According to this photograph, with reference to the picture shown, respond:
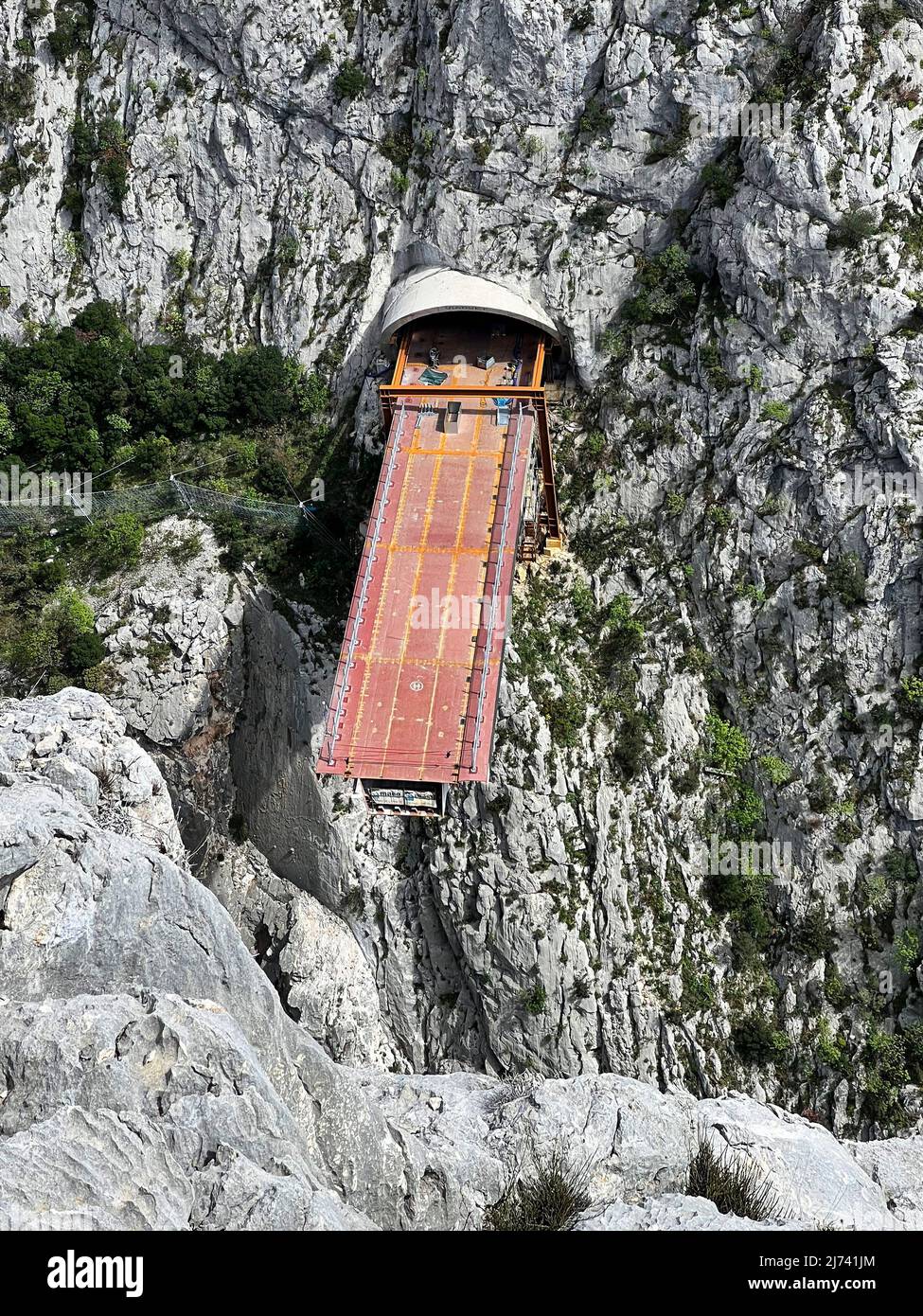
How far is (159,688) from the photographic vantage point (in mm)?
37906

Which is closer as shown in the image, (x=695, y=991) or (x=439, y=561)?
(x=439, y=561)

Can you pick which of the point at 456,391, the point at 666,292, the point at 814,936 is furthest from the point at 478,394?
the point at 814,936

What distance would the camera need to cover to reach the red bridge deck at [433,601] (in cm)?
2953

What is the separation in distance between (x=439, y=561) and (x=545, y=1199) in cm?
1756

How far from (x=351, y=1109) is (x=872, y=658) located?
21.4 m

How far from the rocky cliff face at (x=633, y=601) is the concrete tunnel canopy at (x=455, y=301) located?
1.98 meters

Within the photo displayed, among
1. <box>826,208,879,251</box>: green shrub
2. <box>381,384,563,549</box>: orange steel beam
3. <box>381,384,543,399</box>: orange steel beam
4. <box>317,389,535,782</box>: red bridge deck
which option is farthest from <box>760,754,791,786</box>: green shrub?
<box>826,208,879,251</box>: green shrub

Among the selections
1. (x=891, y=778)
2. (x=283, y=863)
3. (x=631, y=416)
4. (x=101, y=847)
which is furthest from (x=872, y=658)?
(x=101, y=847)

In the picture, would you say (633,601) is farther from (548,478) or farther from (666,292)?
(666,292)

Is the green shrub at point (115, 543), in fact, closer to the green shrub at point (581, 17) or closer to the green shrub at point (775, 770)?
the green shrub at point (775, 770)

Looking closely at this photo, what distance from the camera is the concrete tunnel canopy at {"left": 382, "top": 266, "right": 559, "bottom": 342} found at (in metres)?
37.3

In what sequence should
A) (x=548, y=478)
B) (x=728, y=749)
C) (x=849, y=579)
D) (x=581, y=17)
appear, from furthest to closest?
(x=581, y=17) < (x=548, y=478) < (x=728, y=749) < (x=849, y=579)

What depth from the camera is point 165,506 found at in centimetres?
4112

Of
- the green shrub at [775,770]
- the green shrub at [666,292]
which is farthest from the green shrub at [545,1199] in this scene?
the green shrub at [666,292]
